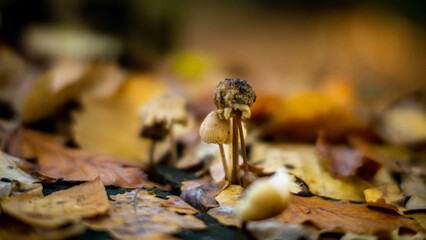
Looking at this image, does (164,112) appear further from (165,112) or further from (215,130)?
(215,130)

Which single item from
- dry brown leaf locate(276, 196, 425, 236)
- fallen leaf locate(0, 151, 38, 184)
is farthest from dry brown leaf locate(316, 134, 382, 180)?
fallen leaf locate(0, 151, 38, 184)

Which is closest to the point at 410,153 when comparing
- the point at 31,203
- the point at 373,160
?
the point at 373,160

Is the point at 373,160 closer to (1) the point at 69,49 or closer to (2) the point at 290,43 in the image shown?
(2) the point at 290,43

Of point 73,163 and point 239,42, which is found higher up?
point 239,42

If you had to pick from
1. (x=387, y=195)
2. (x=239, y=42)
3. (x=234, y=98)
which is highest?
(x=239, y=42)

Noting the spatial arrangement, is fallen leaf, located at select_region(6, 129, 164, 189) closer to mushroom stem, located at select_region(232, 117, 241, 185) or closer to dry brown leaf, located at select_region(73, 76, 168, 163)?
dry brown leaf, located at select_region(73, 76, 168, 163)

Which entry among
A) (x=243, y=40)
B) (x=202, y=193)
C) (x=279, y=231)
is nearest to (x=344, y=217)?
(x=279, y=231)
